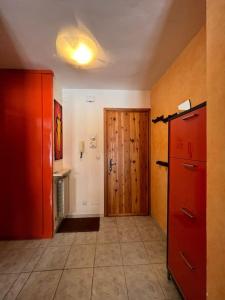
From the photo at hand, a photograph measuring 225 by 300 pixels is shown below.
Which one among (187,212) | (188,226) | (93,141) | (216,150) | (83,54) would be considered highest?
(83,54)

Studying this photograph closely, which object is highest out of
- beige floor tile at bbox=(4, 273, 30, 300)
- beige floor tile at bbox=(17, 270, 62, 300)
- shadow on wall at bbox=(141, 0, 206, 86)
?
shadow on wall at bbox=(141, 0, 206, 86)

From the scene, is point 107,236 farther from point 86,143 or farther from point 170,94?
point 170,94

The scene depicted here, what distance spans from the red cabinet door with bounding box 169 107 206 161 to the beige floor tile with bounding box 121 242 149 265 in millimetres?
1312

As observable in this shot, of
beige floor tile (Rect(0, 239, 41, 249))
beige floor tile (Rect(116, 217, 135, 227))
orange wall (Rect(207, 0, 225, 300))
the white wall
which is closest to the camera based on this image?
orange wall (Rect(207, 0, 225, 300))

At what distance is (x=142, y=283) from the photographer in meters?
1.61

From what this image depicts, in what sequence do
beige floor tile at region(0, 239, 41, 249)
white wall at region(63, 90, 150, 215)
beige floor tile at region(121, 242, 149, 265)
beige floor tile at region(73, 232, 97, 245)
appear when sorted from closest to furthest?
beige floor tile at region(121, 242, 149, 265) → beige floor tile at region(0, 239, 41, 249) → beige floor tile at region(73, 232, 97, 245) → white wall at region(63, 90, 150, 215)

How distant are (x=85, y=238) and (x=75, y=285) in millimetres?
857

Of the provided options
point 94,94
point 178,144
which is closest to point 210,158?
point 178,144

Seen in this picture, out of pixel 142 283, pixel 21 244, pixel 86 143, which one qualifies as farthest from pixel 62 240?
pixel 86 143

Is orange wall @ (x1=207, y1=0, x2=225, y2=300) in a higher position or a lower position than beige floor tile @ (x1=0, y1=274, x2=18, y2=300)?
higher

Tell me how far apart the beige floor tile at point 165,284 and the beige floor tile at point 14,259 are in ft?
4.85

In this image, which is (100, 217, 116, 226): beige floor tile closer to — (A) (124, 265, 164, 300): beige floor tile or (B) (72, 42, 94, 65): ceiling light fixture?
(A) (124, 265, 164, 300): beige floor tile

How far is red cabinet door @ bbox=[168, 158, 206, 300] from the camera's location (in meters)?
1.12

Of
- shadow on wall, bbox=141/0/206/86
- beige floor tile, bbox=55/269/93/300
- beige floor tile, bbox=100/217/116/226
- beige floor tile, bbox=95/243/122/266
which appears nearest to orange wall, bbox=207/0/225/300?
shadow on wall, bbox=141/0/206/86
